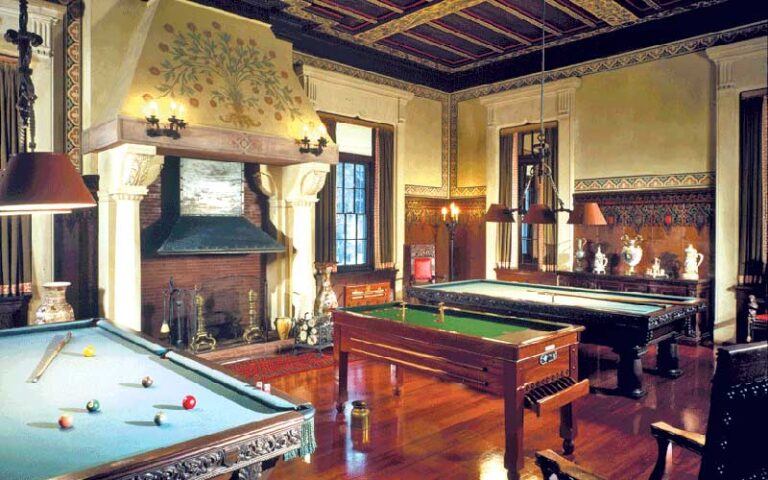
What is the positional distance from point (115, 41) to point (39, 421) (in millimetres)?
5008

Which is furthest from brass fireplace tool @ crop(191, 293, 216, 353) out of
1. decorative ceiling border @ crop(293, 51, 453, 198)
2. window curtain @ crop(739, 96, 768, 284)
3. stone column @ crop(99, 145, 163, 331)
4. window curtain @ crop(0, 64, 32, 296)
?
window curtain @ crop(739, 96, 768, 284)

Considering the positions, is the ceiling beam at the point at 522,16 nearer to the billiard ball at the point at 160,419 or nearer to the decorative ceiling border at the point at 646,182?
the decorative ceiling border at the point at 646,182

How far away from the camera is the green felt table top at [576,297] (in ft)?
16.5

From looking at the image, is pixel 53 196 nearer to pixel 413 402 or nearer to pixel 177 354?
pixel 177 354

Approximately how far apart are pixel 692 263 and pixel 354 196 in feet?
15.4

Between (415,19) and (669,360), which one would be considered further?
(415,19)

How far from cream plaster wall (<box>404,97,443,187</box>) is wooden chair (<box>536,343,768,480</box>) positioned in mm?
7501

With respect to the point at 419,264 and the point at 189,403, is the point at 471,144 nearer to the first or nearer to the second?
the point at 419,264

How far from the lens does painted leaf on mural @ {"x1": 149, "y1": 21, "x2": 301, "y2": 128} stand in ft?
18.5

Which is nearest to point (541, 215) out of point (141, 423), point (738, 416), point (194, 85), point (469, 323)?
point (469, 323)

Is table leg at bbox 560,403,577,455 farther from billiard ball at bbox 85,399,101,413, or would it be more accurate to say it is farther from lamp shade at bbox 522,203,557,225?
billiard ball at bbox 85,399,101,413

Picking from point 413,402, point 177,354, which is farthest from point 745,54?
point 177,354

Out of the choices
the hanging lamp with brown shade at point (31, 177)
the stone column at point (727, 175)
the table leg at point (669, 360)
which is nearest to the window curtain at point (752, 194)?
the stone column at point (727, 175)

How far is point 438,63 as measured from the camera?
8.95 meters
